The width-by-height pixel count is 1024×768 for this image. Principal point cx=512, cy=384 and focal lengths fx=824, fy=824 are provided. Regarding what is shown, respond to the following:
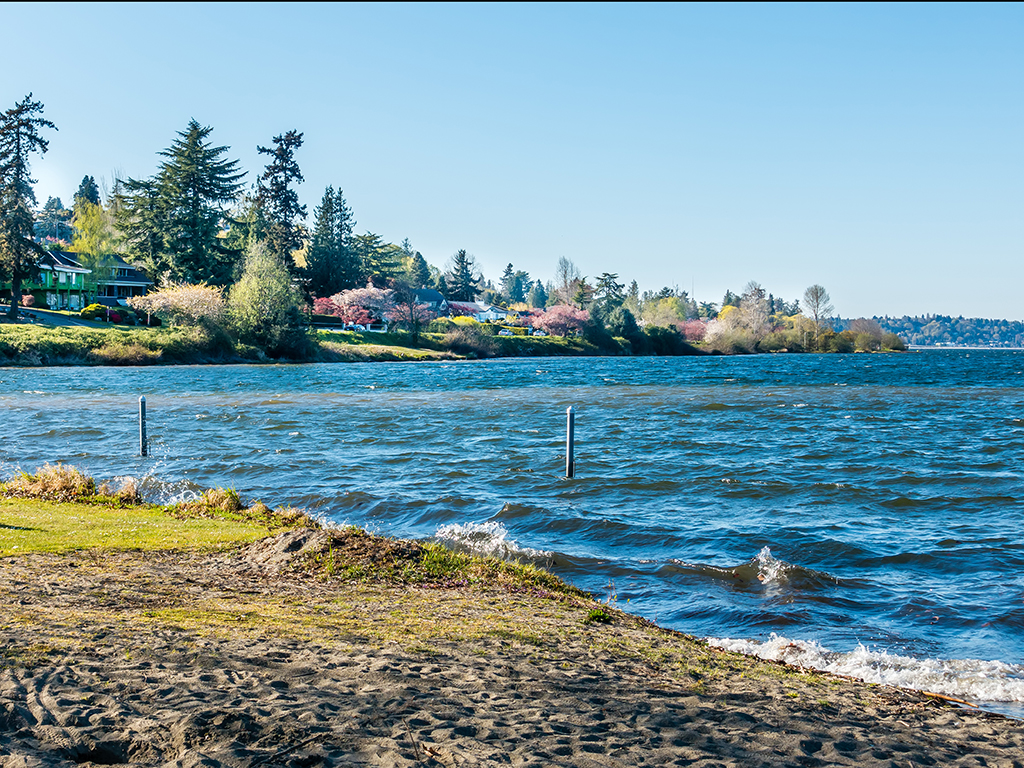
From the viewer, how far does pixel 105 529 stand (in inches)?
523

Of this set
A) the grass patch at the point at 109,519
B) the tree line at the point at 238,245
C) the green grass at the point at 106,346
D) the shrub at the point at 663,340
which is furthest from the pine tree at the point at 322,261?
the grass patch at the point at 109,519

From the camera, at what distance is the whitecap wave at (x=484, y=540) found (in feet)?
46.3

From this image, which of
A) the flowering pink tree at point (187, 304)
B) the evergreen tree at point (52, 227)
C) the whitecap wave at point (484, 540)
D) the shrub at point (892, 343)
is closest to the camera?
the whitecap wave at point (484, 540)

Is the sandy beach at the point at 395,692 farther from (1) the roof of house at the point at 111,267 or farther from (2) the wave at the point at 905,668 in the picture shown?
(1) the roof of house at the point at 111,267

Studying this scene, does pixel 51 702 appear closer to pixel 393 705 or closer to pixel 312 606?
pixel 393 705

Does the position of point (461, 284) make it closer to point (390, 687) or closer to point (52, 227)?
point (52, 227)

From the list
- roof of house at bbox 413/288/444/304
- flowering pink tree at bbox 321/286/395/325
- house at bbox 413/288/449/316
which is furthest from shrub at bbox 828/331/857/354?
flowering pink tree at bbox 321/286/395/325

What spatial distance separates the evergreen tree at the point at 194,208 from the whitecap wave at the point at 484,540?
83981 millimetres

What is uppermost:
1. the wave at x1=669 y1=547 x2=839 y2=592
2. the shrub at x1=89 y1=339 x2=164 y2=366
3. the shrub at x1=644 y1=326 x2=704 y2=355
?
the shrub at x1=644 y1=326 x2=704 y2=355

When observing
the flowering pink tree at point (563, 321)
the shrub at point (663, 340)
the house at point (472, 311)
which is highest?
the house at point (472, 311)

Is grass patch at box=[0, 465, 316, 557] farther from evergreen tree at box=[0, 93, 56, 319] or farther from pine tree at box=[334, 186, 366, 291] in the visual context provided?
pine tree at box=[334, 186, 366, 291]

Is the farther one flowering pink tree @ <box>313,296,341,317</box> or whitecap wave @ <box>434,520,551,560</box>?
flowering pink tree @ <box>313,296,341,317</box>

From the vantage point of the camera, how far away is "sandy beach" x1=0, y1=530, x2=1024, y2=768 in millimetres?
5352

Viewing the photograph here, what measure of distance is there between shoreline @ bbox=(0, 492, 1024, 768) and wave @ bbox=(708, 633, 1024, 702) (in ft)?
1.89
